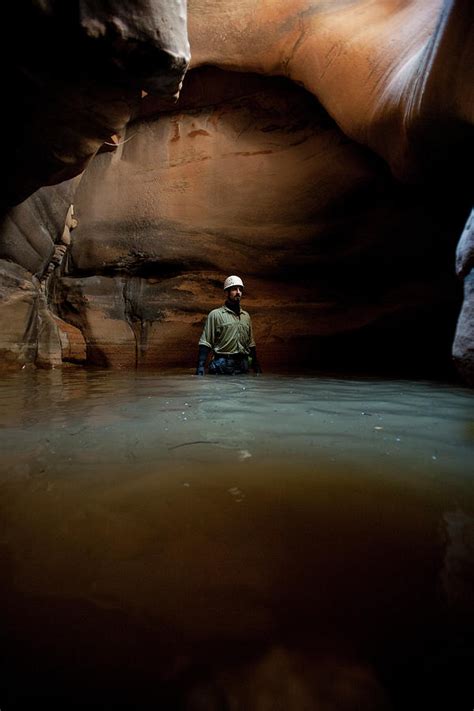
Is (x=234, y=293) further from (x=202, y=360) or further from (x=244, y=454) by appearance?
(x=244, y=454)

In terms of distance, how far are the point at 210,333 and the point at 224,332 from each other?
0.24 meters

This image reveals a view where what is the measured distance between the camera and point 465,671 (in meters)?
0.52

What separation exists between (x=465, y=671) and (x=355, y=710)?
172 mm

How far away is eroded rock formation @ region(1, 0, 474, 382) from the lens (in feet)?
17.8

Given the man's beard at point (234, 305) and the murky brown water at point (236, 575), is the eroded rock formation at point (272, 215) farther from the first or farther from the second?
the murky brown water at point (236, 575)

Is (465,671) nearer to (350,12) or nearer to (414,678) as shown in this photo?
(414,678)

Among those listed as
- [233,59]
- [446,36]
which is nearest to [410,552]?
[446,36]

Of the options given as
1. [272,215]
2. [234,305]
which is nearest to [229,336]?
[234,305]

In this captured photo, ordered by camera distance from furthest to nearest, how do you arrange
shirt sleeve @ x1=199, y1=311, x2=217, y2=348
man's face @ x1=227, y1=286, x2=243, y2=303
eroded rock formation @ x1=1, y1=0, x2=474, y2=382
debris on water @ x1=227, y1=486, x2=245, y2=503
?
A: man's face @ x1=227, y1=286, x2=243, y2=303, shirt sleeve @ x1=199, y1=311, x2=217, y2=348, eroded rock formation @ x1=1, y1=0, x2=474, y2=382, debris on water @ x1=227, y1=486, x2=245, y2=503

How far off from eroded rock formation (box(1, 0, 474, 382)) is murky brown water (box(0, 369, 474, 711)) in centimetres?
503

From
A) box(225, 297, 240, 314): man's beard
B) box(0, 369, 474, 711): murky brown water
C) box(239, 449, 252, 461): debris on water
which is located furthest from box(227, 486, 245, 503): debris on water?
box(225, 297, 240, 314): man's beard

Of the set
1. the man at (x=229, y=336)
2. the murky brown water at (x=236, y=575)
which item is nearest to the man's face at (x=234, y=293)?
the man at (x=229, y=336)

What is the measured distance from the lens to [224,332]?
636 cm

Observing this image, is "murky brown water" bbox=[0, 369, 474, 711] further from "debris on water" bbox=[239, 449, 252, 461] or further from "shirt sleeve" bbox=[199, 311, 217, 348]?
"shirt sleeve" bbox=[199, 311, 217, 348]
